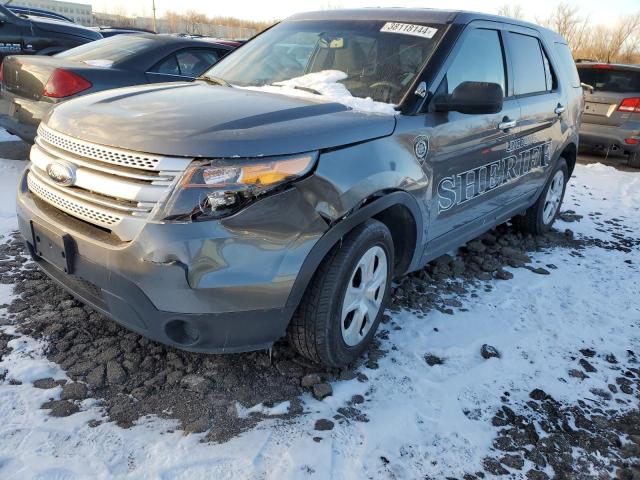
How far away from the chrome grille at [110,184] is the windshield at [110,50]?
11.0 feet

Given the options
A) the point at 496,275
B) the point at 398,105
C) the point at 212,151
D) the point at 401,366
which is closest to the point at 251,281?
the point at 212,151

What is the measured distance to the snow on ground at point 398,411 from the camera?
2059 millimetres

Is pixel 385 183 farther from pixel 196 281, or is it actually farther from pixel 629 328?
pixel 629 328

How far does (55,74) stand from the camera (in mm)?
4953

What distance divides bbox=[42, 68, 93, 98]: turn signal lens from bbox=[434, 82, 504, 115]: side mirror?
3.61 m

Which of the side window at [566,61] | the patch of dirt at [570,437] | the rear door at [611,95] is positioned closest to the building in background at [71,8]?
the rear door at [611,95]

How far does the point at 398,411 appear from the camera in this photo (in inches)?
96.9

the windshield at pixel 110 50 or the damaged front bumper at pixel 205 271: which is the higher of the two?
the windshield at pixel 110 50

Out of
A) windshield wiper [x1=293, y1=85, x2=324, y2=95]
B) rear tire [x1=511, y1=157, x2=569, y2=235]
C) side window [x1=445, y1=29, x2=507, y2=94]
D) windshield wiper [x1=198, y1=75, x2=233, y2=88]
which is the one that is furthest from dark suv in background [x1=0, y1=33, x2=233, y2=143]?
rear tire [x1=511, y1=157, x2=569, y2=235]

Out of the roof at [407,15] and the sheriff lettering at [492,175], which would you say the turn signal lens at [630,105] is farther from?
the roof at [407,15]

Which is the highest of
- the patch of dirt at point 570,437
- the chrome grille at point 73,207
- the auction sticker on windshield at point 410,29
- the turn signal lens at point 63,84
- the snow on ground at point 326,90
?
the auction sticker on windshield at point 410,29

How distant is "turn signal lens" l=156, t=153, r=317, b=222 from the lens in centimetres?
208

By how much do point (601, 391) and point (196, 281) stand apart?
218 centimetres

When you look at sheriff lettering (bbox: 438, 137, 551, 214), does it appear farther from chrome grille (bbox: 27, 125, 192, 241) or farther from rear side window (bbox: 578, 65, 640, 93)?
rear side window (bbox: 578, 65, 640, 93)
